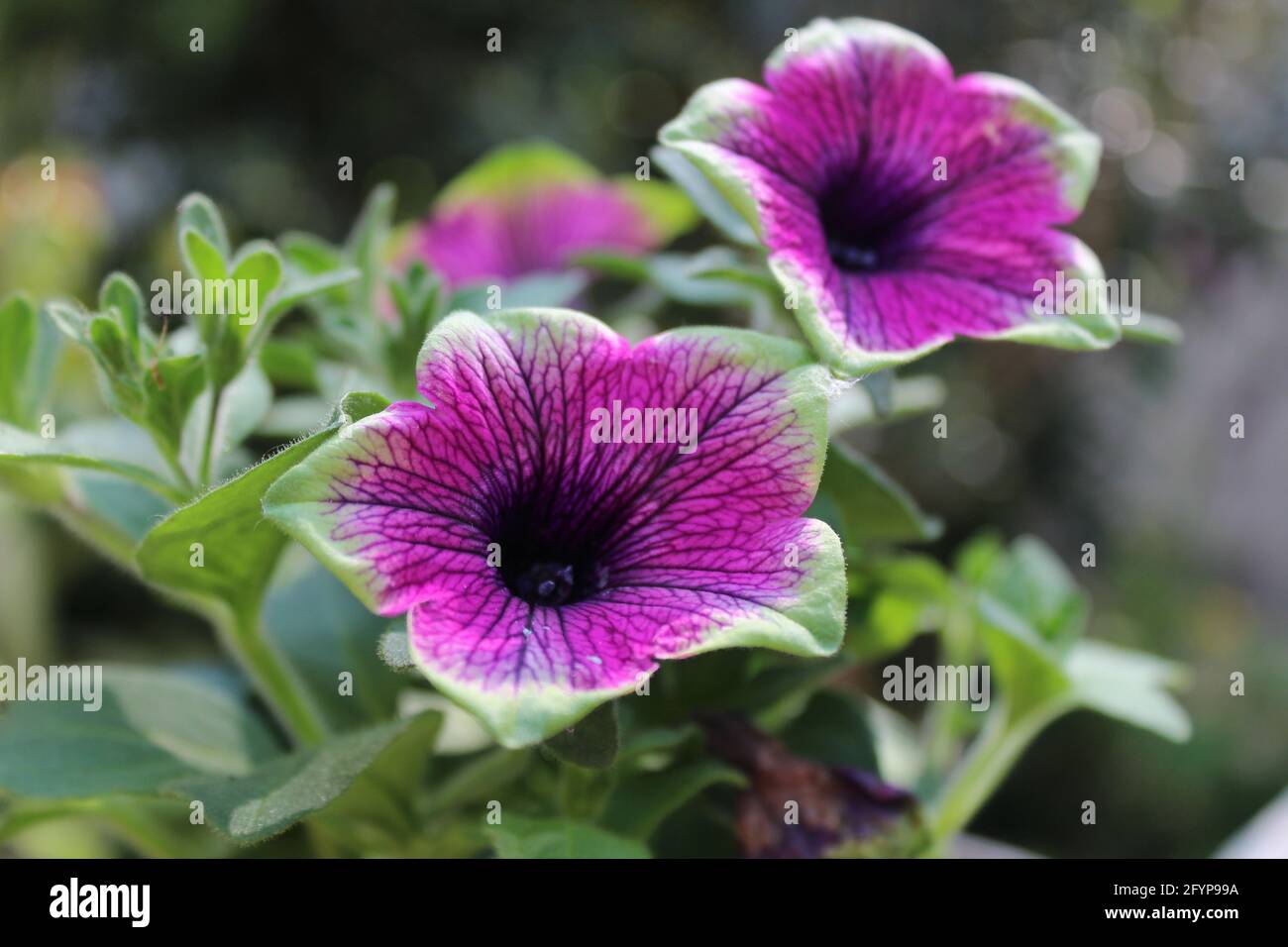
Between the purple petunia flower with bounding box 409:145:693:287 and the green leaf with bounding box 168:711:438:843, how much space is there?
13.6 inches

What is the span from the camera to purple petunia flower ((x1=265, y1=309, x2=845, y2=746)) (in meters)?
0.31

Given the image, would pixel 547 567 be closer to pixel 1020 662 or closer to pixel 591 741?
pixel 591 741

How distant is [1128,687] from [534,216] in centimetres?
43

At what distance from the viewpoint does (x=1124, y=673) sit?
0.60m

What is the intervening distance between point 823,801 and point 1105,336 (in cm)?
20

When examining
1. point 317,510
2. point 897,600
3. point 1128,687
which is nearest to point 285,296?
point 317,510

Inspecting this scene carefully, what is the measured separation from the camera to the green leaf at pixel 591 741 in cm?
34

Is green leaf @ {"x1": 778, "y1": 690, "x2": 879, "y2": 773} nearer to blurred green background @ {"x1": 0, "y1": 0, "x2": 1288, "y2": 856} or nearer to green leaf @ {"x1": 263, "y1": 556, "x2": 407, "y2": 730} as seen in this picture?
green leaf @ {"x1": 263, "y1": 556, "x2": 407, "y2": 730}

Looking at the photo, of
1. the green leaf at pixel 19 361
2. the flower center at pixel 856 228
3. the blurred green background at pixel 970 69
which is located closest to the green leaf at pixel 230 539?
the green leaf at pixel 19 361

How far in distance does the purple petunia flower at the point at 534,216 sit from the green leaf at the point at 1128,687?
346 millimetres

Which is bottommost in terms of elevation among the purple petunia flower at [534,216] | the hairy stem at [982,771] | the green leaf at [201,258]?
the hairy stem at [982,771]

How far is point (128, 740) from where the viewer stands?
469mm

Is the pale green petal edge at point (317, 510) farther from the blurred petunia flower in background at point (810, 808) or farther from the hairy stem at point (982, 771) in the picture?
the hairy stem at point (982, 771)
